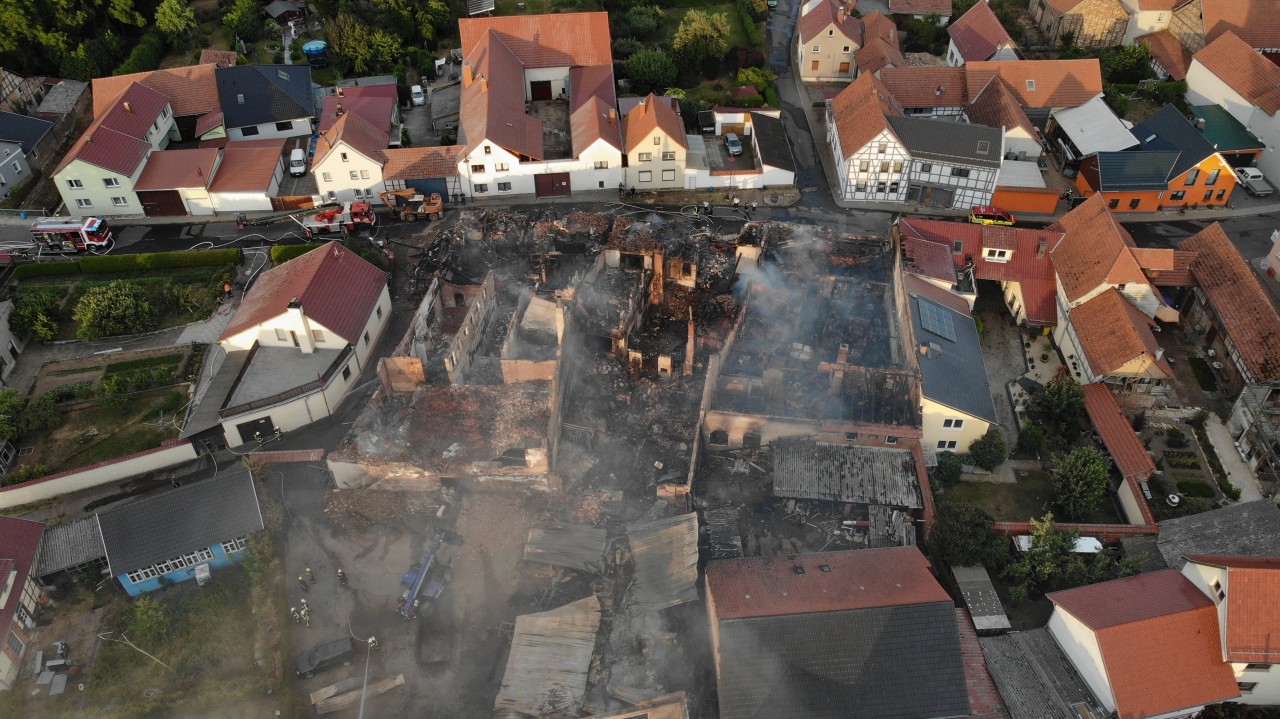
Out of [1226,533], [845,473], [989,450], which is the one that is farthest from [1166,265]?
[845,473]

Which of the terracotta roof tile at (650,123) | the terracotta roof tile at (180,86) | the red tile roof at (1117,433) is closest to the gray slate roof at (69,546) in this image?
the terracotta roof tile at (650,123)

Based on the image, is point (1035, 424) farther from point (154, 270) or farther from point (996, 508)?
point (154, 270)

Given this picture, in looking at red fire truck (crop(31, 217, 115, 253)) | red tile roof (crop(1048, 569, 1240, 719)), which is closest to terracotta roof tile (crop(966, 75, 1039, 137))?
red tile roof (crop(1048, 569, 1240, 719))

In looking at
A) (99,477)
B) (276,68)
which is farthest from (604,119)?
(99,477)

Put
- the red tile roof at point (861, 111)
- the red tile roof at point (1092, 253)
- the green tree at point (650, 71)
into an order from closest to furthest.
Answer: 1. the red tile roof at point (1092, 253)
2. the red tile roof at point (861, 111)
3. the green tree at point (650, 71)

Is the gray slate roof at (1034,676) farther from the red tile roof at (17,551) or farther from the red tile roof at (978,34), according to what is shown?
the red tile roof at (978,34)
